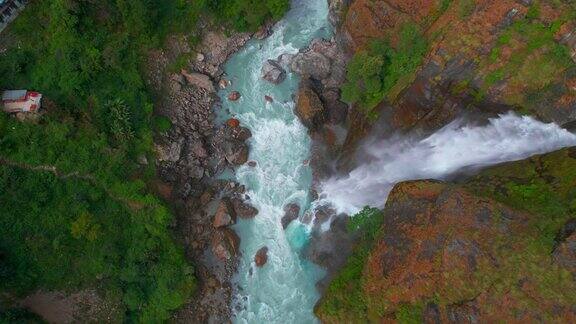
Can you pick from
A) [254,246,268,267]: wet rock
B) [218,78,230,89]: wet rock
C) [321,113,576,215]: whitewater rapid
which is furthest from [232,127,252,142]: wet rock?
[254,246,268,267]: wet rock

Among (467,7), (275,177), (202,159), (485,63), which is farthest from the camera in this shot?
(202,159)

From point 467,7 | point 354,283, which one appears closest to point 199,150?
point 354,283

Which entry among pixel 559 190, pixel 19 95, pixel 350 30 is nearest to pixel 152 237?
pixel 19 95

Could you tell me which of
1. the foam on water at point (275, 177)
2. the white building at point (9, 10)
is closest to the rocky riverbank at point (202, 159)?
the foam on water at point (275, 177)

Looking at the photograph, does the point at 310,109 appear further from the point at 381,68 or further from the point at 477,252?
the point at 477,252

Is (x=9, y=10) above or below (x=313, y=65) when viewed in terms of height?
above

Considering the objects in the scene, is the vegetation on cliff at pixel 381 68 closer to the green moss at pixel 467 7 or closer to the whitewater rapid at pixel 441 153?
the green moss at pixel 467 7

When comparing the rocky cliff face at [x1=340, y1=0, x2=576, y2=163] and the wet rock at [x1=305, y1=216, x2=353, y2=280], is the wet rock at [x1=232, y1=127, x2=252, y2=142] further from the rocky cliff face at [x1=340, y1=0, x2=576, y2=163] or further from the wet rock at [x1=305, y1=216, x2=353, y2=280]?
the rocky cliff face at [x1=340, y1=0, x2=576, y2=163]
